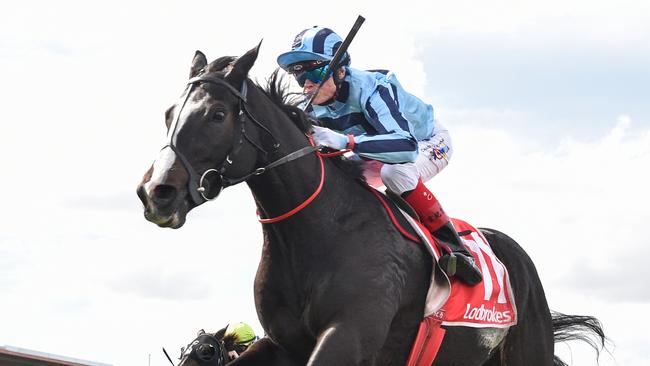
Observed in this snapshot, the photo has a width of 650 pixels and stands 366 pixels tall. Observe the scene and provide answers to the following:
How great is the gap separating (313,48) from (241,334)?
3990 millimetres

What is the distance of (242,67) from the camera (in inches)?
291

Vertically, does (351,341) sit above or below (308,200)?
below

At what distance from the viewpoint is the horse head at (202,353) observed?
886 centimetres

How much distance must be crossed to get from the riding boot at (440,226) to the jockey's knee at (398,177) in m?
0.06

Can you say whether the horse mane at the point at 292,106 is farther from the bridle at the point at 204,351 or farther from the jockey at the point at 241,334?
the jockey at the point at 241,334

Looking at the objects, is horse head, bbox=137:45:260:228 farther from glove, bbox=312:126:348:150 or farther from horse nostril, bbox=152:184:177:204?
glove, bbox=312:126:348:150

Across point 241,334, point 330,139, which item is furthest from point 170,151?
point 241,334

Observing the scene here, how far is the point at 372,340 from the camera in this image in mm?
7289

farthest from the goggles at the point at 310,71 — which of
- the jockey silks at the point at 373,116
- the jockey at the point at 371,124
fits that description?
the jockey silks at the point at 373,116

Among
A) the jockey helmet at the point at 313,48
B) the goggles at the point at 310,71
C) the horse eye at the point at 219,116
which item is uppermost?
the jockey helmet at the point at 313,48

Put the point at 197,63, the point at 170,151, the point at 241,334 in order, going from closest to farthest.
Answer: the point at 170,151 → the point at 197,63 → the point at 241,334

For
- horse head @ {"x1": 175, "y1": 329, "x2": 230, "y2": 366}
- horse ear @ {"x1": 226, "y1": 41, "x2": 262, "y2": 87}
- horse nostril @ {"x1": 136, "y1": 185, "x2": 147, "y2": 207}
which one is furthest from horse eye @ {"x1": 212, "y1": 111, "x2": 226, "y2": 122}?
horse head @ {"x1": 175, "y1": 329, "x2": 230, "y2": 366}

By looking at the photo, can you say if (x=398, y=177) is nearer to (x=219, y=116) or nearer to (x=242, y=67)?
(x=242, y=67)

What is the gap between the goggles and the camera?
820 centimetres
